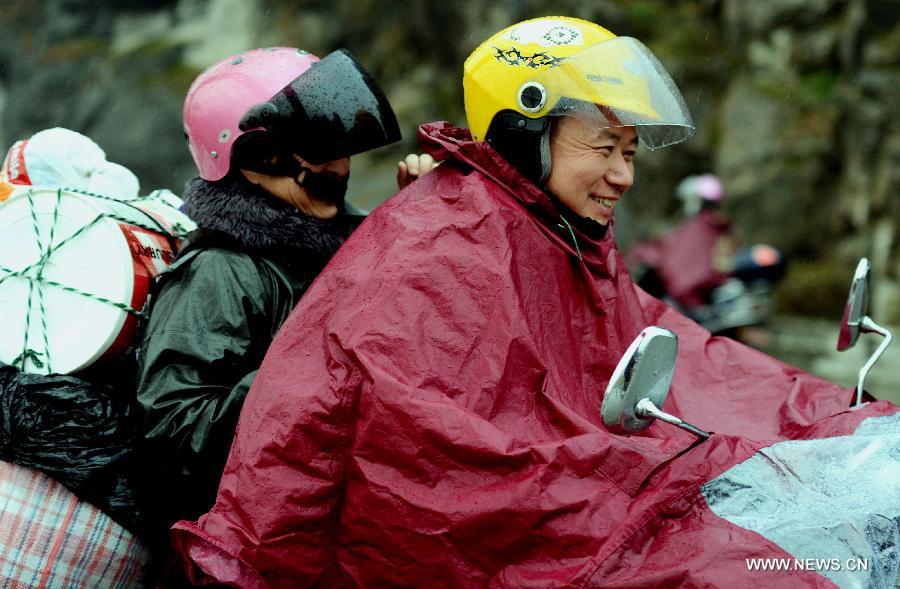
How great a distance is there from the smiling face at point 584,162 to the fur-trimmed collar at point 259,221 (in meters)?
0.72

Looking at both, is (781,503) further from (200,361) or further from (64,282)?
(64,282)

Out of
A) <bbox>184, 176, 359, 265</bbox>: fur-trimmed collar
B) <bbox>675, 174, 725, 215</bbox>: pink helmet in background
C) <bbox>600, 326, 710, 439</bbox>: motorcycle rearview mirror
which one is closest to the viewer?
<bbox>600, 326, 710, 439</bbox>: motorcycle rearview mirror

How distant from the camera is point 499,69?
285 cm

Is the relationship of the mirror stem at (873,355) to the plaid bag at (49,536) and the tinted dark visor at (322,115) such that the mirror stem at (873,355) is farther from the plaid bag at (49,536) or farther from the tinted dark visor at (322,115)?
the plaid bag at (49,536)

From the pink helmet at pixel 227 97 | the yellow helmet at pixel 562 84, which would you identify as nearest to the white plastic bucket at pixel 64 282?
the pink helmet at pixel 227 97

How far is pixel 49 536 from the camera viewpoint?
2.64 metres

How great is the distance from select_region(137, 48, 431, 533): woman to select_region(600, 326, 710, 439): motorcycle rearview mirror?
1.00m

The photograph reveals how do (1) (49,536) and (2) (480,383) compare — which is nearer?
(2) (480,383)

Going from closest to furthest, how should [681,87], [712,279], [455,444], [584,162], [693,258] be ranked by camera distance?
[455,444] → [584,162] → [712,279] → [693,258] → [681,87]

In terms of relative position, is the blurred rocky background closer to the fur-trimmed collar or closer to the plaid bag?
the fur-trimmed collar

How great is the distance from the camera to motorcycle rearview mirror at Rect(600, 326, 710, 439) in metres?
2.02

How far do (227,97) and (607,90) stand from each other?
118 centimetres

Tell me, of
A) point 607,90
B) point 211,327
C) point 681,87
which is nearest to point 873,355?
point 607,90

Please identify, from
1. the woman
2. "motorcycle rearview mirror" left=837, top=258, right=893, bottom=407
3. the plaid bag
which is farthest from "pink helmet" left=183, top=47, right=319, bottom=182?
"motorcycle rearview mirror" left=837, top=258, right=893, bottom=407
